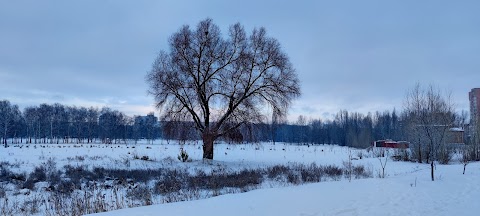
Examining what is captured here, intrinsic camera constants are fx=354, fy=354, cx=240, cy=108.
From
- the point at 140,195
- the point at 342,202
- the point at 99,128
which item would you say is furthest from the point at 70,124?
the point at 342,202

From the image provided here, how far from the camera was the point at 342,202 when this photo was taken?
8.76 meters

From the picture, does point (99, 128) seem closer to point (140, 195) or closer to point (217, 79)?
point (217, 79)

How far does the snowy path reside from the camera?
782 cm

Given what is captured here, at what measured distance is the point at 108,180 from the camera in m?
15.2

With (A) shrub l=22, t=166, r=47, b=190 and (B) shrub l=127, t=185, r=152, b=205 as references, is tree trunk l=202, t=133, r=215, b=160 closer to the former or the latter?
(A) shrub l=22, t=166, r=47, b=190

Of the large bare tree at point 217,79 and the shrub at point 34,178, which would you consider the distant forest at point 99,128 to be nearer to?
the large bare tree at point 217,79

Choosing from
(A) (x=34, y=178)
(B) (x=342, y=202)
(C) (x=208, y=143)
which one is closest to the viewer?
(B) (x=342, y=202)

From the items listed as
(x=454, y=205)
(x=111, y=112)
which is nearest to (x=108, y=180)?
(x=454, y=205)

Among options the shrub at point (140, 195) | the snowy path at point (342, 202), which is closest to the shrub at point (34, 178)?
the shrub at point (140, 195)

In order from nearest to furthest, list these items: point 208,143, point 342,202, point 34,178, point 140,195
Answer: point 342,202 → point 140,195 → point 34,178 → point 208,143

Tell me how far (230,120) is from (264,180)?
797 centimetres

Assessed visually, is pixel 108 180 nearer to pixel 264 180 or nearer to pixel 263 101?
pixel 264 180

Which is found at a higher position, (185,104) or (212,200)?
(185,104)

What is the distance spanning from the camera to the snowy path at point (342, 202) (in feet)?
25.6
